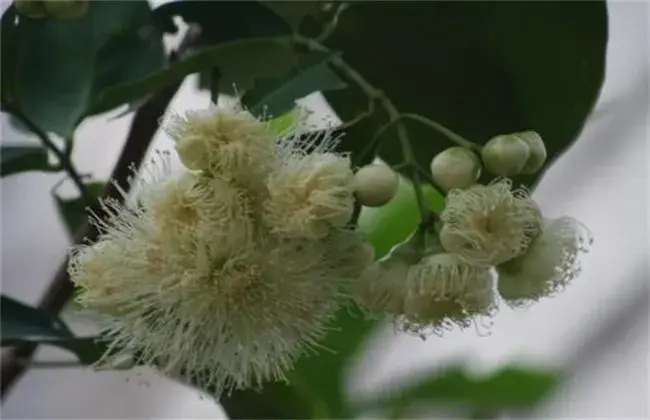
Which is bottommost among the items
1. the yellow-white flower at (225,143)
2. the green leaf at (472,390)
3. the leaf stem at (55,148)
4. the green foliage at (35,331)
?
the green leaf at (472,390)

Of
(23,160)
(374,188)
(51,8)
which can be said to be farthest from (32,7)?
(374,188)

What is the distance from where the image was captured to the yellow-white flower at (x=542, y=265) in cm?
48

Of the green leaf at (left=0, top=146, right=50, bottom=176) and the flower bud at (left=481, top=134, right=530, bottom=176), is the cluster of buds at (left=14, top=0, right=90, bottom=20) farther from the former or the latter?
the flower bud at (left=481, top=134, right=530, bottom=176)

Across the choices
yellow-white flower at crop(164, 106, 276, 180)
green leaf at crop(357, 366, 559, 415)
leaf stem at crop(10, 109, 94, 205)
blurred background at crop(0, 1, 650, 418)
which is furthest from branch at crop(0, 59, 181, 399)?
blurred background at crop(0, 1, 650, 418)

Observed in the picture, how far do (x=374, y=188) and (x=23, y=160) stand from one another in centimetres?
27

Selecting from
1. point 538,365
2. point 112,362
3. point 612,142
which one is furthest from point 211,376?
point 612,142

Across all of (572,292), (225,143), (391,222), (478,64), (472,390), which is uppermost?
(225,143)

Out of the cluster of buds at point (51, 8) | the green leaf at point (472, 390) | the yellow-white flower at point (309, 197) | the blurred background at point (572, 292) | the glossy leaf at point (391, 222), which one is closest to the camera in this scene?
the yellow-white flower at point (309, 197)

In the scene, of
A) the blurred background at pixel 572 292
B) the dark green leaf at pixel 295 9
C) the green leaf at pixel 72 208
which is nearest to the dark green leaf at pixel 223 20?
the dark green leaf at pixel 295 9

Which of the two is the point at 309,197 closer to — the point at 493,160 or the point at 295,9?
the point at 493,160

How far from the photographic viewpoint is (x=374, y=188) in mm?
457

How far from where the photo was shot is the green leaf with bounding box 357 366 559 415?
0.94m

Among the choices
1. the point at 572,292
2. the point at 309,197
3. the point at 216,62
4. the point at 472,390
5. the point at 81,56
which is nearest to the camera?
the point at 309,197

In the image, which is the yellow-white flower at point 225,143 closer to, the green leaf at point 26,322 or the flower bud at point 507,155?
the flower bud at point 507,155
